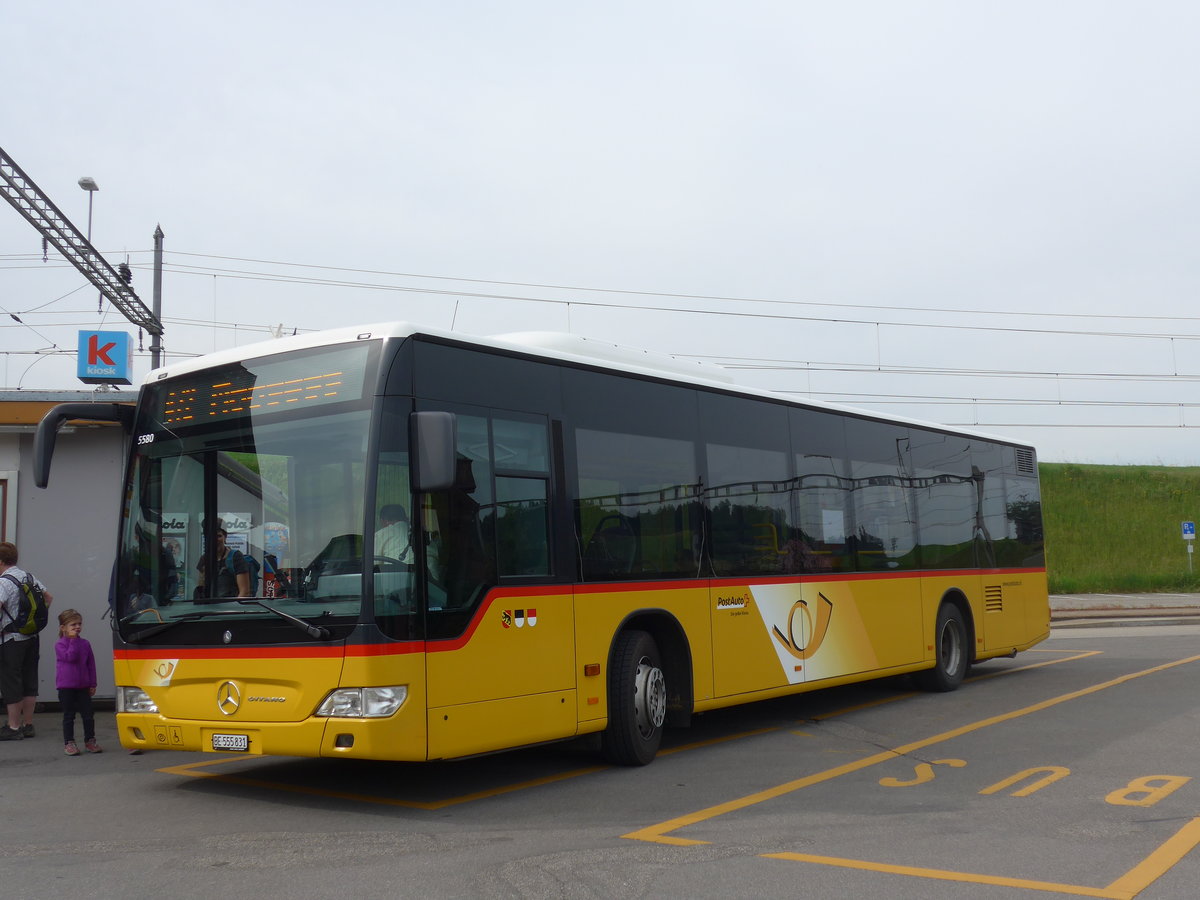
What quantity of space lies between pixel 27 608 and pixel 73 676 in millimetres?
1427

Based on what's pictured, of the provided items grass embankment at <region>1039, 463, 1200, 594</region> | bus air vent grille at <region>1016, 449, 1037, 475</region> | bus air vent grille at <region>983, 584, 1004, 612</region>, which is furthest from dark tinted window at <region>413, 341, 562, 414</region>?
grass embankment at <region>1039, 463, 1200, 594</region>

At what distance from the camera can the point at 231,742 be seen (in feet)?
23.5

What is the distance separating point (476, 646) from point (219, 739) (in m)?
1.69

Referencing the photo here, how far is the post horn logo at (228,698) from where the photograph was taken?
716cm

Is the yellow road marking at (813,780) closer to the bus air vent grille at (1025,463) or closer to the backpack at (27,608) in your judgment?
the bus air vent grille at (1025,463)

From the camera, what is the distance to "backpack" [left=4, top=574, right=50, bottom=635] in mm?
10672

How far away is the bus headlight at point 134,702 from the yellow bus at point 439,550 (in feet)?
0.04

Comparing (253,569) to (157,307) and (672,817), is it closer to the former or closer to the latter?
(672,817)

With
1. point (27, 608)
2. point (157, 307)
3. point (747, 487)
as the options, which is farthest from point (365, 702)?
point (157, 307)

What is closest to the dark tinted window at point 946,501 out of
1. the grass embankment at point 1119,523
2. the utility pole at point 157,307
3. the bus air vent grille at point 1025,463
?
the bus air vent grille at point 1025,463

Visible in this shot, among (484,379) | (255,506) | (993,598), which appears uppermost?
(484,379)

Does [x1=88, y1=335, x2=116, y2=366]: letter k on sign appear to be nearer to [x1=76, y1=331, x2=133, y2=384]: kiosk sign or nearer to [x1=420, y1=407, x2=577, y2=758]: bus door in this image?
[x1=76, y1=331, x2=133, y2=384]: kiosk sign

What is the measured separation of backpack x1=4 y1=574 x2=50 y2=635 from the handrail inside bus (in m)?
3.26

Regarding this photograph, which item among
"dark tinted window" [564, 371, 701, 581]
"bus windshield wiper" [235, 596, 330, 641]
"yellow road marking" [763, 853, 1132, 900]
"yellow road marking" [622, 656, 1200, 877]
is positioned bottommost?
"yellow road marking" [622, 656, 1200, 877]
